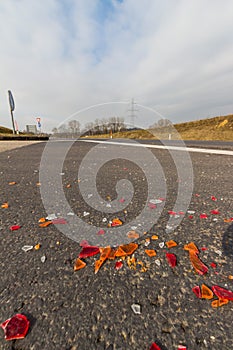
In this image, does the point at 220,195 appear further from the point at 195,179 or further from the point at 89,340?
the point at 89,340

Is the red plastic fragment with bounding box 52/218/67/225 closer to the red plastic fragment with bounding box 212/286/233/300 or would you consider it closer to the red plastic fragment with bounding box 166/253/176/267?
the red plastic fragment with bounding box 166/253/176/267

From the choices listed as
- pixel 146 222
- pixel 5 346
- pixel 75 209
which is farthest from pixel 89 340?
pixel 75 209

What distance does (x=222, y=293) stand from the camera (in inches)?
31.1

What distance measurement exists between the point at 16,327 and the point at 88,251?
1.61 feet

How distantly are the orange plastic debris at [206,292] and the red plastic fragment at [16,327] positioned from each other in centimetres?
75

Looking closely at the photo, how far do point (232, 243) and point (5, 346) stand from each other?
1.28 m

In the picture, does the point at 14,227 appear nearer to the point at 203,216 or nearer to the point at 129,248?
the point at 129,248

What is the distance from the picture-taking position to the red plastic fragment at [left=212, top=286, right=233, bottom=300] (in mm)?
772

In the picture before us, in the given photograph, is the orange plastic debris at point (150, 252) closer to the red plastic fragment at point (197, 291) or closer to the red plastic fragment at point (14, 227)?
the red plastic fragment at point (197, 291)

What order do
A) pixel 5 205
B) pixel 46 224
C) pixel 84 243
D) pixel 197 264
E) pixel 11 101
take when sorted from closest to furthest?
pixel 197 264
pixel 84 243
pixel 46 224
pixel 5 205
pixel 11 101

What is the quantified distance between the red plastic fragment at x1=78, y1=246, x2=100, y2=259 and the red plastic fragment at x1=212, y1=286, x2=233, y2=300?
648 mm

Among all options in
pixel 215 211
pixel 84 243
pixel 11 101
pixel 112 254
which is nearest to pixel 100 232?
pixel 84 243

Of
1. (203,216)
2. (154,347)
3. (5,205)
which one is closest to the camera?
(154,347)

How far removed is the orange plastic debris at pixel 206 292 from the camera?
78 centimetres
